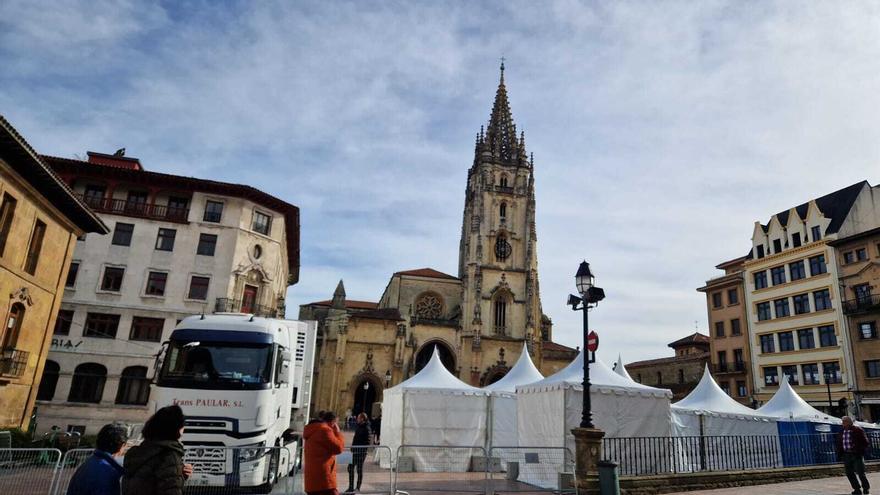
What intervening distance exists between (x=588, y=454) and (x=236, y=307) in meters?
21.9

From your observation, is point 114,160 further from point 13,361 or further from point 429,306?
point 429,306

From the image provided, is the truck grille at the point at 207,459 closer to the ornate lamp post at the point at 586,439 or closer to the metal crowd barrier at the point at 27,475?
the metal crowd barrier at the point at 27,475

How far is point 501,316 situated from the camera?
163 ft

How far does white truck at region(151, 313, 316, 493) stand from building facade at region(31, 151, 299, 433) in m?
16.8

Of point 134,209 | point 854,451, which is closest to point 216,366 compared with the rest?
point 854,451

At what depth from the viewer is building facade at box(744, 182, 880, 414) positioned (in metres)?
31.8

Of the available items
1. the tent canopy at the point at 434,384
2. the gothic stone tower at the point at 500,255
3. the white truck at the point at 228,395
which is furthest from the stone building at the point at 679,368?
the white truck at the point at 228,395

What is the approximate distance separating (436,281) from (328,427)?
151 feet

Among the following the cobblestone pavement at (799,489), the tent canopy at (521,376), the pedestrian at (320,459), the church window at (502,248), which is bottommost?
the cobblestone pavement at (799,489)

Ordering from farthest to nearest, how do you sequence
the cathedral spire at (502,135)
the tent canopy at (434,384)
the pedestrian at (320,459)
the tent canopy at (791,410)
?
1. the cathedral spire at (502,135)
2. the tent canopy at (791,410)
3. the tent canopy at (434,384)
4. the pedestrian at (320,459)

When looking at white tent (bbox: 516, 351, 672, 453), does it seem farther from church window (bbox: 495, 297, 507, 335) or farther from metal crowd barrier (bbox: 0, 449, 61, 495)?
church window (bbox: 495, 297, 507, 335)

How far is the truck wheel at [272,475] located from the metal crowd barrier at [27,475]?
11.7ft

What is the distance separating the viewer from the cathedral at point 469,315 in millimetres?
44219

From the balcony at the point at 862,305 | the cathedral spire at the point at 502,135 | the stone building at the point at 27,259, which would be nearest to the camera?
the stone building at the point at 27,259
